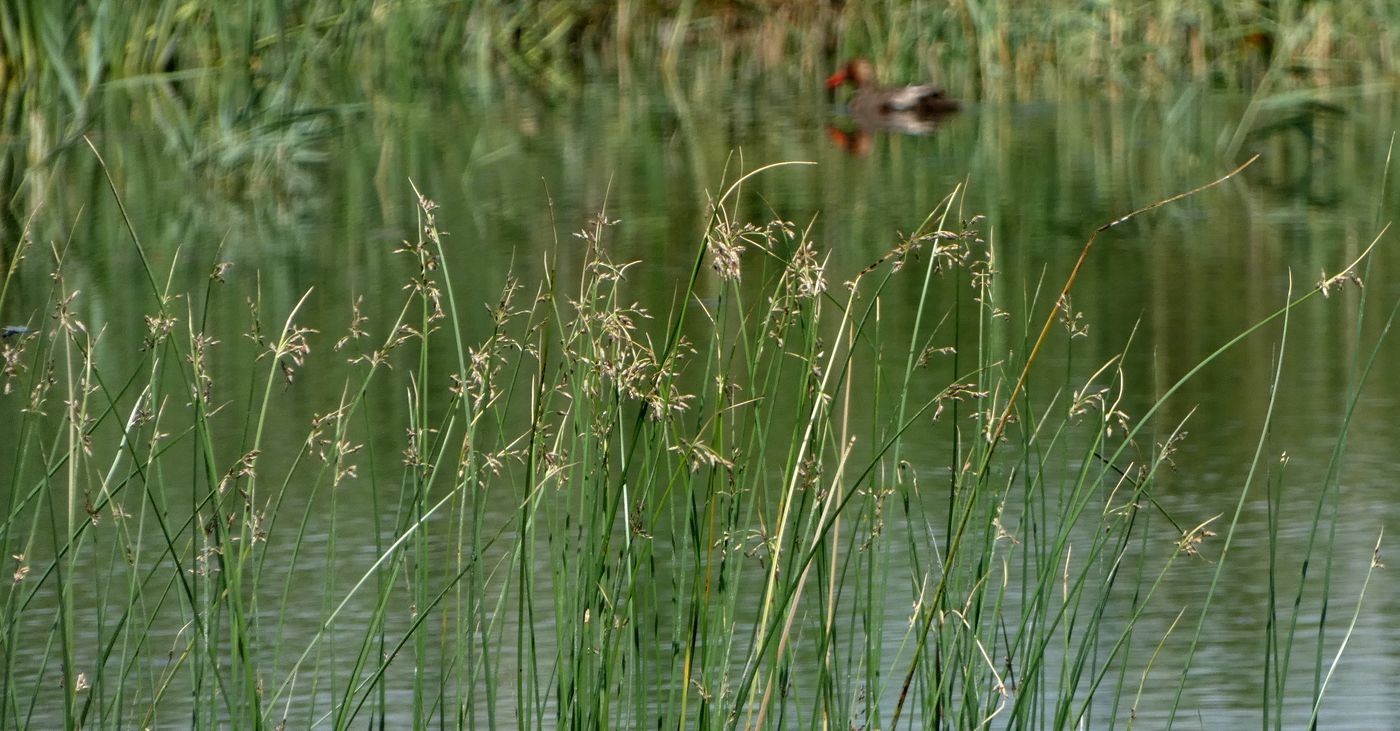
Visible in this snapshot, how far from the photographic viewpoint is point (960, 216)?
1.30 m

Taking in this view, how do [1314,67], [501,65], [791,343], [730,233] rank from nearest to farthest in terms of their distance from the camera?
[730,233]
[791,343]
[1314,67]
[501,65]

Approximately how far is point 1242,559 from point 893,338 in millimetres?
1070

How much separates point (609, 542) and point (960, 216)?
0.32 metres

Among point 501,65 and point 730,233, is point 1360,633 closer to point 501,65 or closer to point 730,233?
point 730,233

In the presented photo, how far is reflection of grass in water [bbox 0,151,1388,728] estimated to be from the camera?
129cm

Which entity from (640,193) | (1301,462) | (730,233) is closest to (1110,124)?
(640,193)

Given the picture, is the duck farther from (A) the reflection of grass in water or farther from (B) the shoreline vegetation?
(A) the reflection of grass in water

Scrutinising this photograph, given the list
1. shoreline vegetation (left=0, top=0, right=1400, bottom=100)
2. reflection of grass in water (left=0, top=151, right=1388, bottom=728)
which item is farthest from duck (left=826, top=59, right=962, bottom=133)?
reflection of grass in water (left=0, top=151, right=1388, bottom=728)

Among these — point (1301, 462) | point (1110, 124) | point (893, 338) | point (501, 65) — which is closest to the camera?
point (1301, 462)

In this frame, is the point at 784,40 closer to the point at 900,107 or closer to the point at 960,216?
the point at 900,107

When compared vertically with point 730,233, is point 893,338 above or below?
below

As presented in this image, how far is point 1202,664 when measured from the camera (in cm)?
162

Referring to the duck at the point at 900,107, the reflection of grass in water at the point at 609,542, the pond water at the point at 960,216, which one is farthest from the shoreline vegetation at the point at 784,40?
the reflection of grass in water at the point at 609,542

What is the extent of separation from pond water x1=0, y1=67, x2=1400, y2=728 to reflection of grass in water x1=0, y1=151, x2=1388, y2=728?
0.04 m
